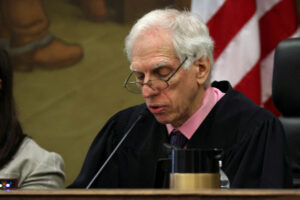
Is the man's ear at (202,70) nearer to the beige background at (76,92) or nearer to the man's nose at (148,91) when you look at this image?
the man's nose at (148,91)

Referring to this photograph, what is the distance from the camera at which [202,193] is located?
108cm

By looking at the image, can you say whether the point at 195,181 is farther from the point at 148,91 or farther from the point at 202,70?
the point at 202,70

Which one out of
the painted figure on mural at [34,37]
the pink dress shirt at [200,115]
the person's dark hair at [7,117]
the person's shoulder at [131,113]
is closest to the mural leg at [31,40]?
the painted figure on mural at [34,37]

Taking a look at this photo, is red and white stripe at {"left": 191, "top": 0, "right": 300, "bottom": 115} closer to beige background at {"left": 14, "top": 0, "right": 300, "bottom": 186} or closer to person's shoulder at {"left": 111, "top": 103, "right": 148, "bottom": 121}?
beige background at {"left": 14, "top": 0, "right": 300, "bottom": 186}

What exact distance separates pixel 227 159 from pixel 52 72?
7.43 ft

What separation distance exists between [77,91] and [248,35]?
139cm

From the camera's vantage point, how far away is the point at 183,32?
96.9 inches

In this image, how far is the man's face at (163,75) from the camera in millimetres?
2391

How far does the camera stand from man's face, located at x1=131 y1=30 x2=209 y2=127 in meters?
2.39

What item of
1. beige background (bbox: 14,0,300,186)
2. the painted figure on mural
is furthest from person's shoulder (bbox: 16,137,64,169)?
the painted figure on mural

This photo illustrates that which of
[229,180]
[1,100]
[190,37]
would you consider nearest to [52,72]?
[1,100]

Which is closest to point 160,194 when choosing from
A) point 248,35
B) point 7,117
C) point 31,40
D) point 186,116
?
point 186,116

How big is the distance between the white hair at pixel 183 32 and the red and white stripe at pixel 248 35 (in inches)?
45.1

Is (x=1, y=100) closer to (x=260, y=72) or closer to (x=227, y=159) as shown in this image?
(x=227, y=159)
